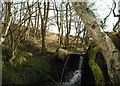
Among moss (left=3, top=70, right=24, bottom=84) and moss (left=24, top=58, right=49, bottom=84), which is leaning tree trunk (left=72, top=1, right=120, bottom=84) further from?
moss (left=24, top=58, right=49, bottom=84)

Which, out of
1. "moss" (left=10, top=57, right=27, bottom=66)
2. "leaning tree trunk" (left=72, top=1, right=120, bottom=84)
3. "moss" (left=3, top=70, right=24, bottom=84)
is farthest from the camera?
"moss" (left=10, top=57, right=27, bottom=66)

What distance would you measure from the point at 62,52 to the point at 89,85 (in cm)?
405

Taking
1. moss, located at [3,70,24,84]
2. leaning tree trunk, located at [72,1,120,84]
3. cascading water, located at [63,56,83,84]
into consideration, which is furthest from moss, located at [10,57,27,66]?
leaning tree trunk, located at [72,1,120,84]

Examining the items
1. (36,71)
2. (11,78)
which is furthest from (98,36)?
(36,71)

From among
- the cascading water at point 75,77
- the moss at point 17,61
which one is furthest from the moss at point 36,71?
the cascading water at point 75,77

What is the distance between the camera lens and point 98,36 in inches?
198

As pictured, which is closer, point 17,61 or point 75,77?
point 17,61

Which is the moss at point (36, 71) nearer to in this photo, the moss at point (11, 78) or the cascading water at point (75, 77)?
the moss at point (11, 78)

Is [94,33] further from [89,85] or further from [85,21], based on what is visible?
[89,85]

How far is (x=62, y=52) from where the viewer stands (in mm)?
15938

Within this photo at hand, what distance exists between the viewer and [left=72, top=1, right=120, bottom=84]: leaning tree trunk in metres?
4.93

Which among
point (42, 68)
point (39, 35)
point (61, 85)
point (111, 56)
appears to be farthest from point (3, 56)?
point (111, 56)

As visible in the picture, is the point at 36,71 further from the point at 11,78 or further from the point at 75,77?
the point at 75,77

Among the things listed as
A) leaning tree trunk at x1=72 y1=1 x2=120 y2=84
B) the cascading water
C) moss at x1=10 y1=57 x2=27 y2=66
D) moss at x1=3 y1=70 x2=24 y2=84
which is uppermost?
leaning tree trunk at x1=72 y1=1 x2=120 y2=84
